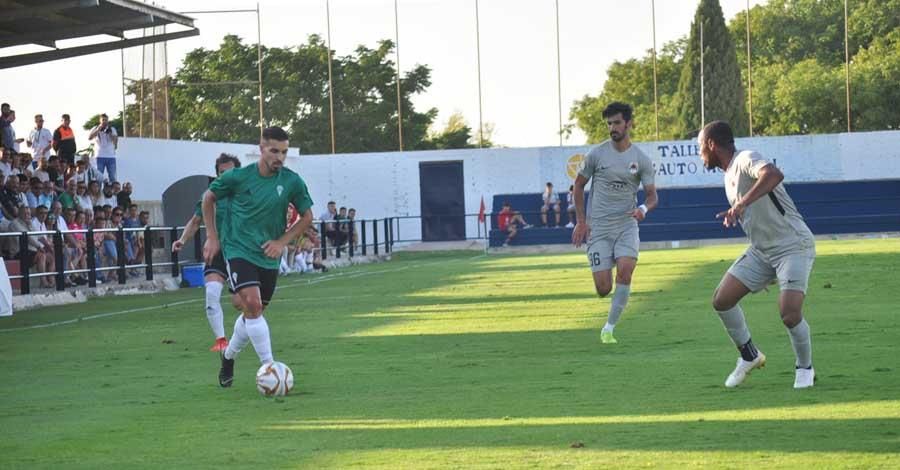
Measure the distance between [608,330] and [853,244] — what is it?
2806 centimetres

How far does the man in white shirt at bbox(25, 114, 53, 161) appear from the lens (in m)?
33.1

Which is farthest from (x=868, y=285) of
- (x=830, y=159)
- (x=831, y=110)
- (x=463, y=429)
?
(x=831, y=110)

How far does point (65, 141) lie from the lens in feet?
110

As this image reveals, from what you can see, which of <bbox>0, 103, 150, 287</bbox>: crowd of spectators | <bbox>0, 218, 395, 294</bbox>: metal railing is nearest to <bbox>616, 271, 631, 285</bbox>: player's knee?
<bbox>0, 218, 395, 294</bbox>: metal railing

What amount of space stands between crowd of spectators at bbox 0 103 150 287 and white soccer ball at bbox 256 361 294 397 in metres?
15.1

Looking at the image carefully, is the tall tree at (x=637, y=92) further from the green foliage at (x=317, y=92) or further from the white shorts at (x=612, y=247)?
the white shorts at (x=612, y=247)

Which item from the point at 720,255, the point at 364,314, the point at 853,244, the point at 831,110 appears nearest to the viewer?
the point at 364,314

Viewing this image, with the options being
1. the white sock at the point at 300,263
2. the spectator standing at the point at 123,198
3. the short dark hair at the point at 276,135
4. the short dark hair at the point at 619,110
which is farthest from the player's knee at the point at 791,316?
the white sock at the point at 300,263

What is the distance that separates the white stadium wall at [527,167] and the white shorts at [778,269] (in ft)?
150

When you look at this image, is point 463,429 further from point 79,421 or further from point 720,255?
point 720,255

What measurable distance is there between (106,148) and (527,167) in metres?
25.3

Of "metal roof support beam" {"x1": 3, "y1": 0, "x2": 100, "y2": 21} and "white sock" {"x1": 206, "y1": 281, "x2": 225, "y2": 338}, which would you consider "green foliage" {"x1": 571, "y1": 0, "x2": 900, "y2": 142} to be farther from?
"white sock" {"x1": 206, "y1": 281, "x2": 225, "y2": 338}

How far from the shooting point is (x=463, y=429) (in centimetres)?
888

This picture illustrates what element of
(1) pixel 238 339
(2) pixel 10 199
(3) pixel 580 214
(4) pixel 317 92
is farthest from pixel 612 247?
(4) pixel 317 92
